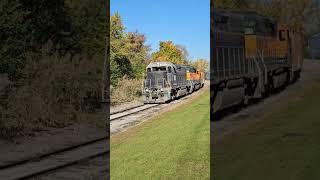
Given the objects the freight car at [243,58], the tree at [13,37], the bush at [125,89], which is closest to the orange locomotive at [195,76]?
the freight car at [243,58]

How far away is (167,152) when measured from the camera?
7.70m

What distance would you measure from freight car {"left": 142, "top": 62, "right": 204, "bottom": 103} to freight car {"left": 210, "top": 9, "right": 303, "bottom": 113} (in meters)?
3.48

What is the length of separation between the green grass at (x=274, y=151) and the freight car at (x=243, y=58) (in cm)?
172

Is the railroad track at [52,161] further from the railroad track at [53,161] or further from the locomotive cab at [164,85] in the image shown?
the locomotive cab at [164,85]

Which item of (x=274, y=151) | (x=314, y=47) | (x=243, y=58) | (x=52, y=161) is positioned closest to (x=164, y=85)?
(x=314, y=47)

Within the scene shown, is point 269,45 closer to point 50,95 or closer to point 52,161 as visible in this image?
point 52,161

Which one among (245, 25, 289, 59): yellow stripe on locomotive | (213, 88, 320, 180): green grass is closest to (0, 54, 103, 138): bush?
(245, 25, 289, 59): yellow stripe on locomotive

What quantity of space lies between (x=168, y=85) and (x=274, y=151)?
49.6ft

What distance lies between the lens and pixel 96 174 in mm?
10094

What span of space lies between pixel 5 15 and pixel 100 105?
6.37m

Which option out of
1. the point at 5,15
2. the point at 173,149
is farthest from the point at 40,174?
the point at 5,15

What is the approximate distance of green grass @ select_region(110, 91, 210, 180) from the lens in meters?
7.12

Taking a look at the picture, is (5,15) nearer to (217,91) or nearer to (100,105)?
(100,105)

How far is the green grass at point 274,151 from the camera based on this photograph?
21.6 feet
